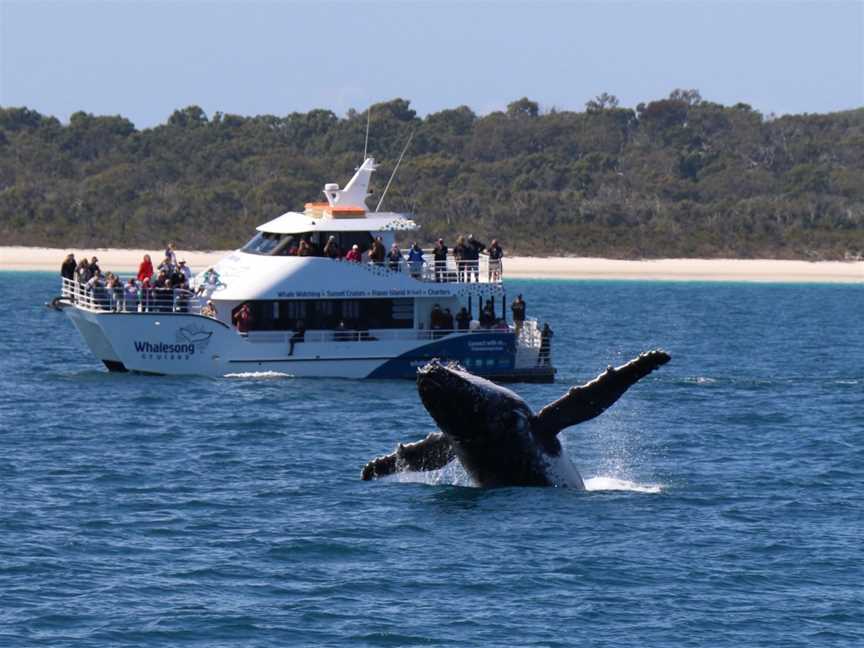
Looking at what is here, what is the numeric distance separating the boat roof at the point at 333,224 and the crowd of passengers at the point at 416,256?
30 cm

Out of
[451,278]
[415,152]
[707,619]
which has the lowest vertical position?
[707,619]

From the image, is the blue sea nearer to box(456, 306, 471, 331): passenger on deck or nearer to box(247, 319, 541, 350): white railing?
box(247, 319, 541, 350): white railing

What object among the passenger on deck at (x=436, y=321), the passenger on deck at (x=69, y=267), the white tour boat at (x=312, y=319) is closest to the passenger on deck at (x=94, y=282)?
the white tour boat at (x=312, y=319)

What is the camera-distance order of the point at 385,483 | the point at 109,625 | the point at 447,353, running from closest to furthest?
1. the point at 109,625
2. the point at 385,483
3. the point at 447,353

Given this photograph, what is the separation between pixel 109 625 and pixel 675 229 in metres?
111

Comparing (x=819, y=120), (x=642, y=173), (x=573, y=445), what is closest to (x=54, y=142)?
(x=642, y=173)

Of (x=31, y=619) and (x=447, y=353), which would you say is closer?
(x=31, y=619)

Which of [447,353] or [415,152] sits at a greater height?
[415,152]

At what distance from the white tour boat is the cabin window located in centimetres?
2

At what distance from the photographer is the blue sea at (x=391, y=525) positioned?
2059 cm

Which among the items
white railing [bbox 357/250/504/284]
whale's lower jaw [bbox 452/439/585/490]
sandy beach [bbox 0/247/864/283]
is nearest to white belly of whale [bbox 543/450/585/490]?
whale's lower jaw [bbox 452/439/585/490]

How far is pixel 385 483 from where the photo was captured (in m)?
28.6

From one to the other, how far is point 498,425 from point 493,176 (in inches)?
4919

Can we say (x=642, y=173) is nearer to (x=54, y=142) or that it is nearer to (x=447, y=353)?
(x=54, y=142)
